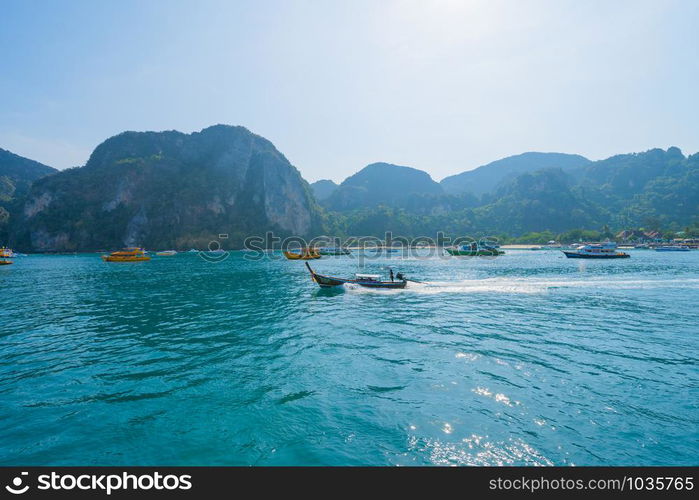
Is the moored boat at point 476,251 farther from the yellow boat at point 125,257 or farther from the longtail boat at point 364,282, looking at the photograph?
the yellow boat at point 125,257

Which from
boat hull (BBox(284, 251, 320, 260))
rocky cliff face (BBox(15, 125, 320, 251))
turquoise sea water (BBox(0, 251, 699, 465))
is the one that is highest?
rocky cliff face (BBox(15, 125, 320, 251))

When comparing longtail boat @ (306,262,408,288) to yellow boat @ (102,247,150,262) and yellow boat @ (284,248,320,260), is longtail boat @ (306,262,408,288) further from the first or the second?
yellow boat @ (102,247,150,262)

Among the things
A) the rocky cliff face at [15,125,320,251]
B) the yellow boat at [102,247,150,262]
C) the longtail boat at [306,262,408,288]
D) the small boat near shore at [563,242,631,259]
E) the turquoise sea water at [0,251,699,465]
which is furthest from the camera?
the rocky cliff face at [15,125,320,251]

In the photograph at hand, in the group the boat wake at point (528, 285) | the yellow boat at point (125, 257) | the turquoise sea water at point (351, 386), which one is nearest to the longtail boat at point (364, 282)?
the boat wake at point (528, 285)

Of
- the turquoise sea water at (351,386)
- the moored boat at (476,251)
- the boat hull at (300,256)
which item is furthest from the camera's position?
the moored boat at (476,251)

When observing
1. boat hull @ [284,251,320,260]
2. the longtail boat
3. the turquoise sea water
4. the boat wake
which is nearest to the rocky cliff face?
boat hull @ [284,251,320,260]

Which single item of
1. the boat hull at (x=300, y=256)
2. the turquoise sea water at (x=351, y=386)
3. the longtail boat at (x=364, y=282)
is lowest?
the turquoise sea water at (x=351, y=386)

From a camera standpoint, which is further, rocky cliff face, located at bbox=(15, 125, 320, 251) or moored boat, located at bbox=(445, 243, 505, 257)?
rocky cliff face, located at bbox=(15, 125, 320, 251)

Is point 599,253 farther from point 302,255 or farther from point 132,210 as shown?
point 132,210

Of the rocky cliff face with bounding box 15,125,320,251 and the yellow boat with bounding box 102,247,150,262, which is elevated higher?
the rocky cliff face with bounding box 15,125,320,251

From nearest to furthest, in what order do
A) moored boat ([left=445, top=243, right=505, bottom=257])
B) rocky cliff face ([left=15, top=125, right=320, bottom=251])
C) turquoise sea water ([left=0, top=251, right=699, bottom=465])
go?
turquoise sea water ([left=0, top=251, right=699, bottom=465]) < moored boat ([left=445, top=243, right=505, bottom=257]) < rocky cliff face ([left=15, top=125, right=320, bottom=251])

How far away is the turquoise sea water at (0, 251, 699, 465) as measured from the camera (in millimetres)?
8008

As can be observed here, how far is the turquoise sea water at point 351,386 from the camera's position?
8.01m

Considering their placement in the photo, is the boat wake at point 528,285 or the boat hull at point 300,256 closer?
the boat wake at point 528,285
